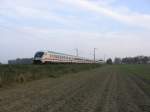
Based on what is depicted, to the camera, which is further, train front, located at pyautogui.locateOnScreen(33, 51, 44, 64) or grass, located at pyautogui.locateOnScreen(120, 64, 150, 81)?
train front, located at pyautogui.locateOnScreen(33, 51, 44, 64)

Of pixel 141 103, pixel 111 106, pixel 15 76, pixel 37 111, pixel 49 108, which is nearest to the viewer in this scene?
pixel 37 111

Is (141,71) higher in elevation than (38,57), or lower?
lower

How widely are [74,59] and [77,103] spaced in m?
72.3

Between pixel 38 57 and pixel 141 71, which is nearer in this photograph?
pixel 38 57

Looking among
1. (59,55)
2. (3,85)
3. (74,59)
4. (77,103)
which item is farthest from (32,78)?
(74,59)

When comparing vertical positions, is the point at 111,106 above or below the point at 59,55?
below

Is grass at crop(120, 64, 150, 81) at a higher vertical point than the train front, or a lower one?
lower

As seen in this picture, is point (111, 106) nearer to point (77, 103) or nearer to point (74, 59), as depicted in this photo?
point (77, 103)

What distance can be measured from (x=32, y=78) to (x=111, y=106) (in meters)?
14.9

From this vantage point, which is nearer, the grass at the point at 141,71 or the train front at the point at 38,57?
the grass at the point at 141,71

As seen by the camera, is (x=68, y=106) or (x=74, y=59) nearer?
(x=68, y=106)

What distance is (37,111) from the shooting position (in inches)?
417

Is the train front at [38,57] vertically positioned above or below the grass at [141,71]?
above

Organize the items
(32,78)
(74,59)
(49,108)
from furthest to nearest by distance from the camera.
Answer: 1. (74,59)
2. (32,78)
3. (49,108)
